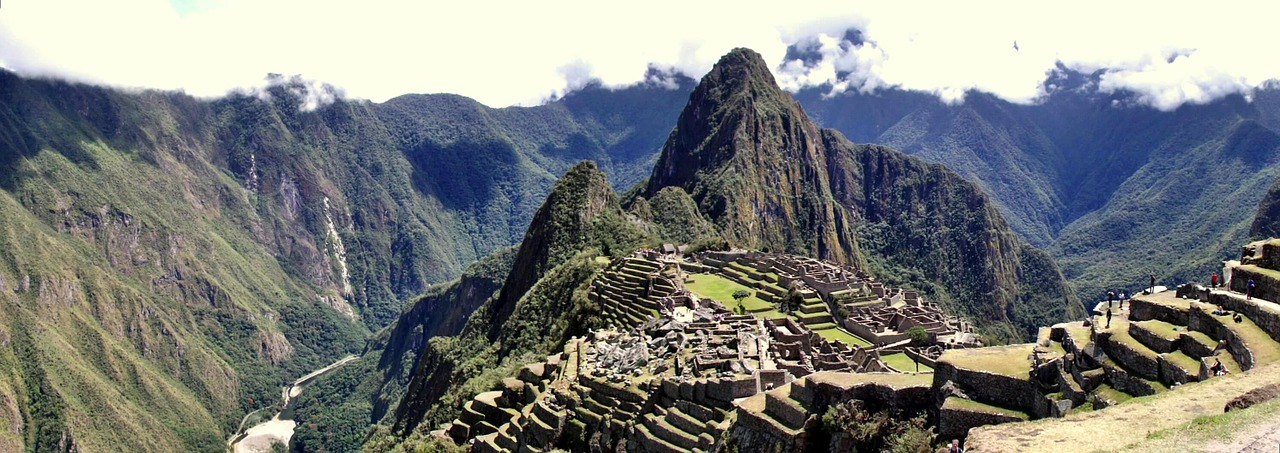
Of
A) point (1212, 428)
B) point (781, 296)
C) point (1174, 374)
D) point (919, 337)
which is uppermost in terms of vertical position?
point (1174, 374)

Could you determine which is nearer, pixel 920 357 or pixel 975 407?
pixel 975 407

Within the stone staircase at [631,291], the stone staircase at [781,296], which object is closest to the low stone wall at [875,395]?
the stone staircase at [631,291]

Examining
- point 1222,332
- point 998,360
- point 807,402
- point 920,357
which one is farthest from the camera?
point 920,357

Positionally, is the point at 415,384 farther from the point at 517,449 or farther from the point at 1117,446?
the point at 1117,446

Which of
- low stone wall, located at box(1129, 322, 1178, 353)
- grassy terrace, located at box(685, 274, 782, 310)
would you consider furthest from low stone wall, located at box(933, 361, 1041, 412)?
grassy terrace, located at box(685, 274, 782, 310)

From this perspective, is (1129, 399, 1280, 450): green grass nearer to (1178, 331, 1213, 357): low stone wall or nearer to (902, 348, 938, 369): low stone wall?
(1178, 331, 1213, 357): low stone wall

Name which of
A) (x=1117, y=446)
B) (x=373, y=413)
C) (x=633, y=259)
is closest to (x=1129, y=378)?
(x=1117, y=446)

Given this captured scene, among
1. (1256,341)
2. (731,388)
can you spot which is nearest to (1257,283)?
(1256,341)

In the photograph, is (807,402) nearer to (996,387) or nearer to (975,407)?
(975,407)
